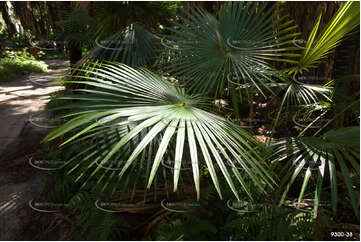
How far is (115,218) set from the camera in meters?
1.54

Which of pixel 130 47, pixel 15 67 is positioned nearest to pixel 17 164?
pixel 130 47

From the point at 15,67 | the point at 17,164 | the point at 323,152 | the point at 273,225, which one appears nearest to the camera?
the point at 323,152

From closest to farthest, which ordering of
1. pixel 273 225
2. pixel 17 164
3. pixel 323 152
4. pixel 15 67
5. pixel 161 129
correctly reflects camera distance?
1. pixel 161 129
2. pixel 323 152
3. pixel 273 225
4. pixel 17 164
5. pixel 15 67

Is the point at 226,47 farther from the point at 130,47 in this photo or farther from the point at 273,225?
the point at 273,225

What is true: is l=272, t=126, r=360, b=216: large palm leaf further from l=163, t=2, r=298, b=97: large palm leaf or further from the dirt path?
the dirt path

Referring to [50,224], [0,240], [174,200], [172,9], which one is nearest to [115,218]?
[174,200]

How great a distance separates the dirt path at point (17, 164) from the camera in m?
1.80

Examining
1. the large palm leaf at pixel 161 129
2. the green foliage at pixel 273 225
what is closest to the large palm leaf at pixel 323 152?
the large palm leaf at pixel 161 129

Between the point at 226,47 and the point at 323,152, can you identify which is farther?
the point at 226,47

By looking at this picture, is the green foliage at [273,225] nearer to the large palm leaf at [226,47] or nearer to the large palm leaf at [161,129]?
the large palm leaf at [161,129]

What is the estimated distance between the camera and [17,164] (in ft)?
8.06

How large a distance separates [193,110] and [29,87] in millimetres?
5560

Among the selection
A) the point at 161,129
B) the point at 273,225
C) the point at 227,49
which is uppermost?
the point at 227,49

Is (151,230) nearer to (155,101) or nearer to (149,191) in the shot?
(149,191)
